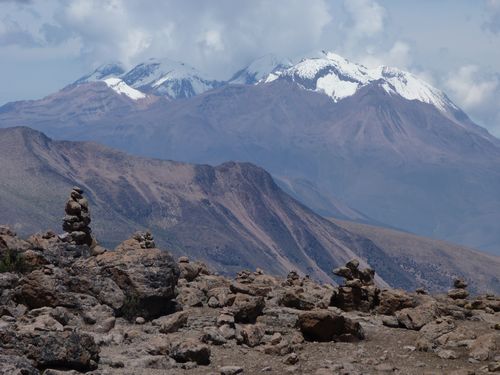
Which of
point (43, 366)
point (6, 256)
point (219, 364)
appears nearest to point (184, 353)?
point (219, 364)

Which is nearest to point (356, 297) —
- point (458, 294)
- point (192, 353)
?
point (458, 294)

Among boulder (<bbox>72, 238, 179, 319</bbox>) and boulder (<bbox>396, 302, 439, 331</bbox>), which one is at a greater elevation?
boulder (<bbox>396, 302, 439, 331</bbox>)

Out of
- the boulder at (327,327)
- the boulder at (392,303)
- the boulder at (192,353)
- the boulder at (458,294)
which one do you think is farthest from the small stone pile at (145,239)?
the boulder at (192,353)

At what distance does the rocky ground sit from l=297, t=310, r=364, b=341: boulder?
1.4 inches

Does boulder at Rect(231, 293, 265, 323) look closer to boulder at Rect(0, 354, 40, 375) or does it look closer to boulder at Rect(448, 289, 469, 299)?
boulder at Rect(0, 354, 40, 375)

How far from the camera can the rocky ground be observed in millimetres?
25625

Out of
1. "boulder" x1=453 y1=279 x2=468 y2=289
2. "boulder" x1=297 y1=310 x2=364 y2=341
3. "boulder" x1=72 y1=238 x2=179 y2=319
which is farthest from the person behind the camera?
"boulder" x1=453 y1=279 x2=468 y2=289

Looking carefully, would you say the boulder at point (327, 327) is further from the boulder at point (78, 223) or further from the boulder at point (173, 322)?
the boulder at point (78, 223)

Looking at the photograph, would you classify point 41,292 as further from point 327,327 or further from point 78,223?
point 78,223

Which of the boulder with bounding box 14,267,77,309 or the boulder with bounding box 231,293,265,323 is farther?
the boulder with bounding box 231,293,265,323

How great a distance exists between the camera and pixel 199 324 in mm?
32031

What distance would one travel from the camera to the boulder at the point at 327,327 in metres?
30.0

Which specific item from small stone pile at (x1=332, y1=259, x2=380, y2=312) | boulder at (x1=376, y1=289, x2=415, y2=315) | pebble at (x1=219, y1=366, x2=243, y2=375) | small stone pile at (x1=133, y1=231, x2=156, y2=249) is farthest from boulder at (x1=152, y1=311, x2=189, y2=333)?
small stone pile at (x1=133, y1=231, x2=156, y2=249)

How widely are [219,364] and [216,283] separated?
47.7 feet
